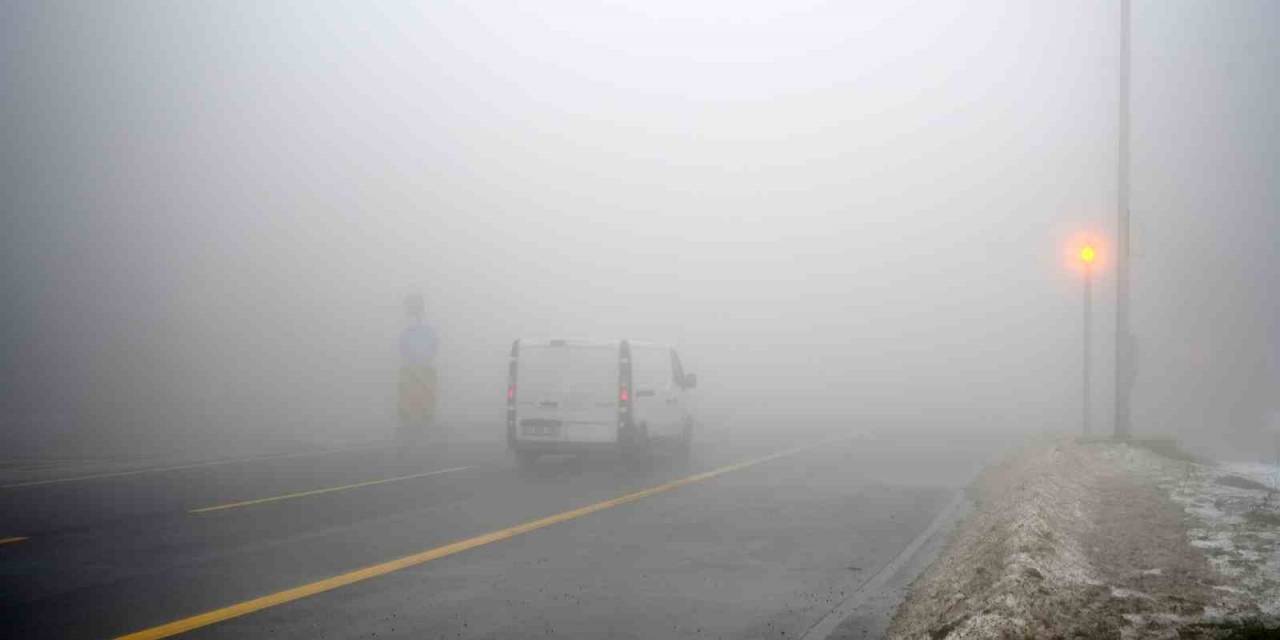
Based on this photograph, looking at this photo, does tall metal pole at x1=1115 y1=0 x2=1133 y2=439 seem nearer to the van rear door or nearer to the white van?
the white van

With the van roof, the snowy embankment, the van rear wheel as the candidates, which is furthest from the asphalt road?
the van roof

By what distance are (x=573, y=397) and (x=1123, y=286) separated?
9415 mm

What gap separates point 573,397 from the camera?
17562mm

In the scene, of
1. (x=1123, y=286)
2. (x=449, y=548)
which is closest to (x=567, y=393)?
(x=449, y=548)

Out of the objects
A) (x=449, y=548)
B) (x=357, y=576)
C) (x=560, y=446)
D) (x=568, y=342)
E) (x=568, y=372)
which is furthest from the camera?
(x=568, y=342)

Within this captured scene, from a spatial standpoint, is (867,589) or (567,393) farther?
(567,393)

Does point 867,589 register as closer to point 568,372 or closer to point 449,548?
point 449,548

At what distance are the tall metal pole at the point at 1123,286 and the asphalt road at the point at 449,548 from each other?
334cm

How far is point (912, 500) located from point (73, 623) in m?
10.7

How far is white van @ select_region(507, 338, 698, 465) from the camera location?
57.3ft

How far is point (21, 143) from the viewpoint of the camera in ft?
152

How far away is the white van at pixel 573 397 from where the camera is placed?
17469 millimetres

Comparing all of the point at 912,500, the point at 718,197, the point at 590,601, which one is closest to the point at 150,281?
the point at 912,500

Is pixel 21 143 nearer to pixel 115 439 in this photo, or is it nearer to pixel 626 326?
pixel 115 439
